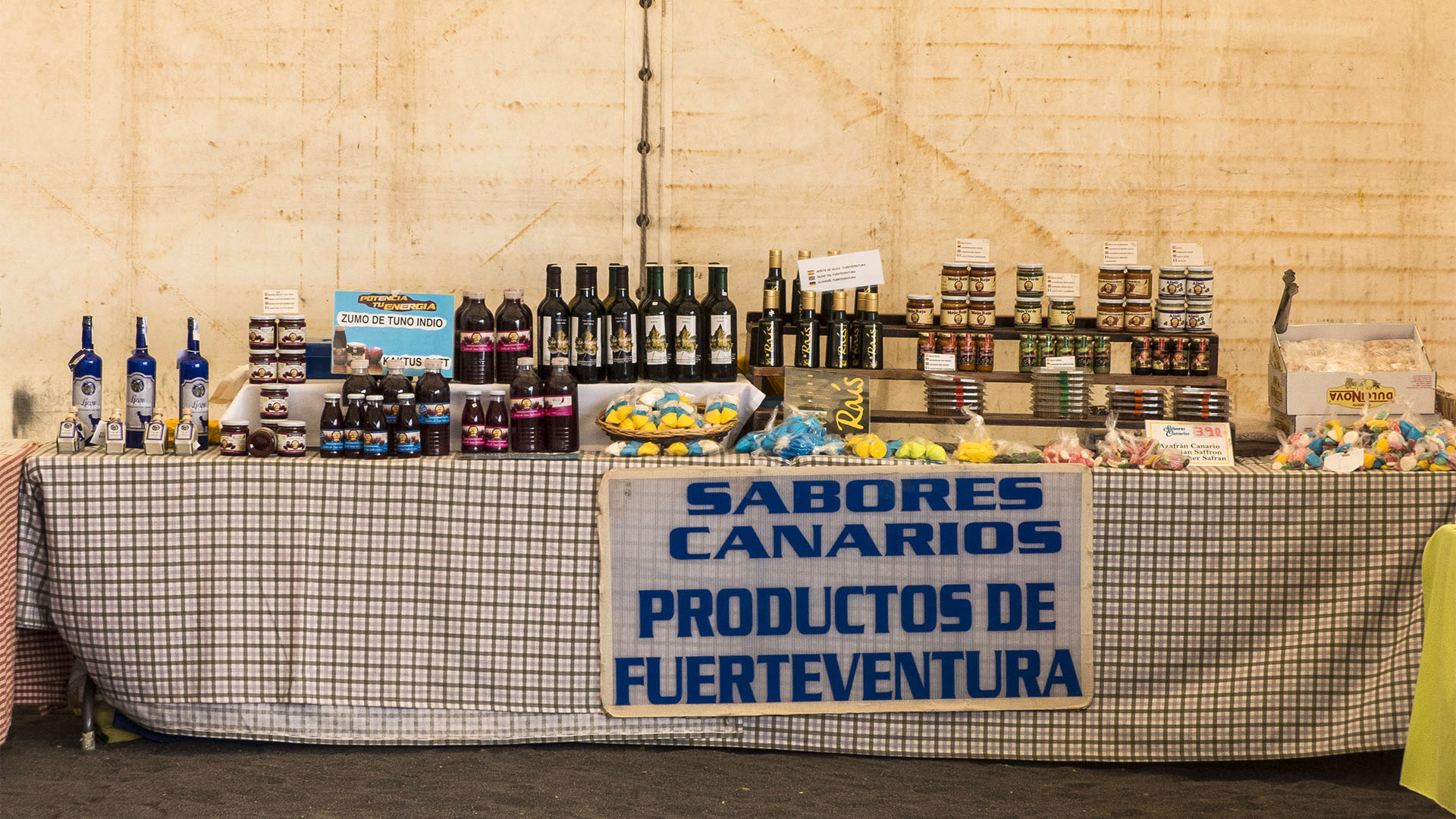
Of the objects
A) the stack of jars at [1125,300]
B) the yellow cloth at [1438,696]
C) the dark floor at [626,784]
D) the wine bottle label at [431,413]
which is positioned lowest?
the dark floor at [626,784]

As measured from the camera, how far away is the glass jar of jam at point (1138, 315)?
4418 millimetres

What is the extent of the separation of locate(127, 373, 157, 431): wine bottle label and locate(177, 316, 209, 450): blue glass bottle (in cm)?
8

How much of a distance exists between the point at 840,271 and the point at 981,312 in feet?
1.80

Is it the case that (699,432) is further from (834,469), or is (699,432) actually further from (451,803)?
(451,803)

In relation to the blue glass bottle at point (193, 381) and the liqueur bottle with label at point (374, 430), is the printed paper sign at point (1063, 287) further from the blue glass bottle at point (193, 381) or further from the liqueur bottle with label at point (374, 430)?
the blue glass bottle at point (193, 381)

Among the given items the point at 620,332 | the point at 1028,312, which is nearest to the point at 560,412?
the point at 620,332

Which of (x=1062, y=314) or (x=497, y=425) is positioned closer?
(x=497, y=425)

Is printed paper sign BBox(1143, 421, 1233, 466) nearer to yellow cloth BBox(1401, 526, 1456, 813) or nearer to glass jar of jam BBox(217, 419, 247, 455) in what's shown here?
yellow cloth BBox(1401, 526, 1456, 813)

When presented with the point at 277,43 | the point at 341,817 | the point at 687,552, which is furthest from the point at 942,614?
the point at 277,43

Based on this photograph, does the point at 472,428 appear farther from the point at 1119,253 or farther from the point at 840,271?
the point at 1119,253

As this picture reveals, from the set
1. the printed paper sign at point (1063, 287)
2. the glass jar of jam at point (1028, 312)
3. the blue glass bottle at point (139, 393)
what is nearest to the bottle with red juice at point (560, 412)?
the blue glass bottle at point (139, 393)

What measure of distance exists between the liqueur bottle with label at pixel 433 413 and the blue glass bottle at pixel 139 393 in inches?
31.2

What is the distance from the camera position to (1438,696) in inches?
108

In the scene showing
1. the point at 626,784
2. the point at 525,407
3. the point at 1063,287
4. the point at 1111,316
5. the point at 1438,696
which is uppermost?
the point at 1063,287
